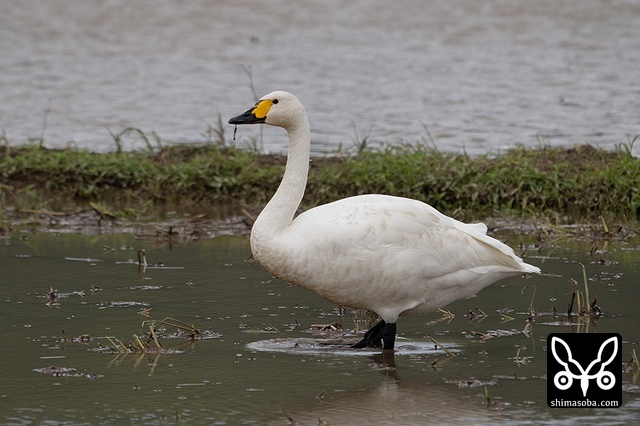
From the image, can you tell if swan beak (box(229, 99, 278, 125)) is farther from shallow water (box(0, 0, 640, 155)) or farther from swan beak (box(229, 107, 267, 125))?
shallow water (box(0, 0, 640, 155))

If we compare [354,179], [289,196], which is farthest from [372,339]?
[354,179]

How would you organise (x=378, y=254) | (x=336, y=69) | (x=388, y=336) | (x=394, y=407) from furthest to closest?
(x=336, y=69), (x=388, y=336), (x=378, y=254), (x=394, y=407)

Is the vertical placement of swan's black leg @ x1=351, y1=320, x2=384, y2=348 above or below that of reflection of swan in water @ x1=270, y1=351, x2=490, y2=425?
above

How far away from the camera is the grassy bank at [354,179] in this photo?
1123 cm

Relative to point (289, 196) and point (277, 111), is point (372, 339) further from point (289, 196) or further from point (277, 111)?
point (277, 111)

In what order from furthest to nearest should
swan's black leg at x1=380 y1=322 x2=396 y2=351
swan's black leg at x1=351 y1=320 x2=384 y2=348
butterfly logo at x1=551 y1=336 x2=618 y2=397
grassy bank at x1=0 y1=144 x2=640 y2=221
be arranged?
grassy bank at x1=0 y1=144 x2=640 y2=221 → swan's black leg at x1=351 y1=320 x2=384 y2=348 → swan's black leg at x1=380 y1=322 x2=396 y2=351 → butterfly logo at x1=551 y1=336 x2=618 y2=397

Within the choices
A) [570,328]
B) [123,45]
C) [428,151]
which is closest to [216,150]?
[428,151]

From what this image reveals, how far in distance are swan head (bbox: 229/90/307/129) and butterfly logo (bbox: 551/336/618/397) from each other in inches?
80.1

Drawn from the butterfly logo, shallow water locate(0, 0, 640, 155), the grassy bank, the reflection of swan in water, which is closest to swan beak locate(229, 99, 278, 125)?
the reflection of swan in water

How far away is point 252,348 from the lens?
23.7 feet

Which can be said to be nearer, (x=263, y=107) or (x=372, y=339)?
(x=372, y=339)

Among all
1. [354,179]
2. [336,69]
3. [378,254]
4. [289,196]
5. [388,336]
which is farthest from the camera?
[336,69]

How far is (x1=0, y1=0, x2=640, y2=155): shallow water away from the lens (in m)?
15.7

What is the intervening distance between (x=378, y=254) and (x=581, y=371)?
130cm
